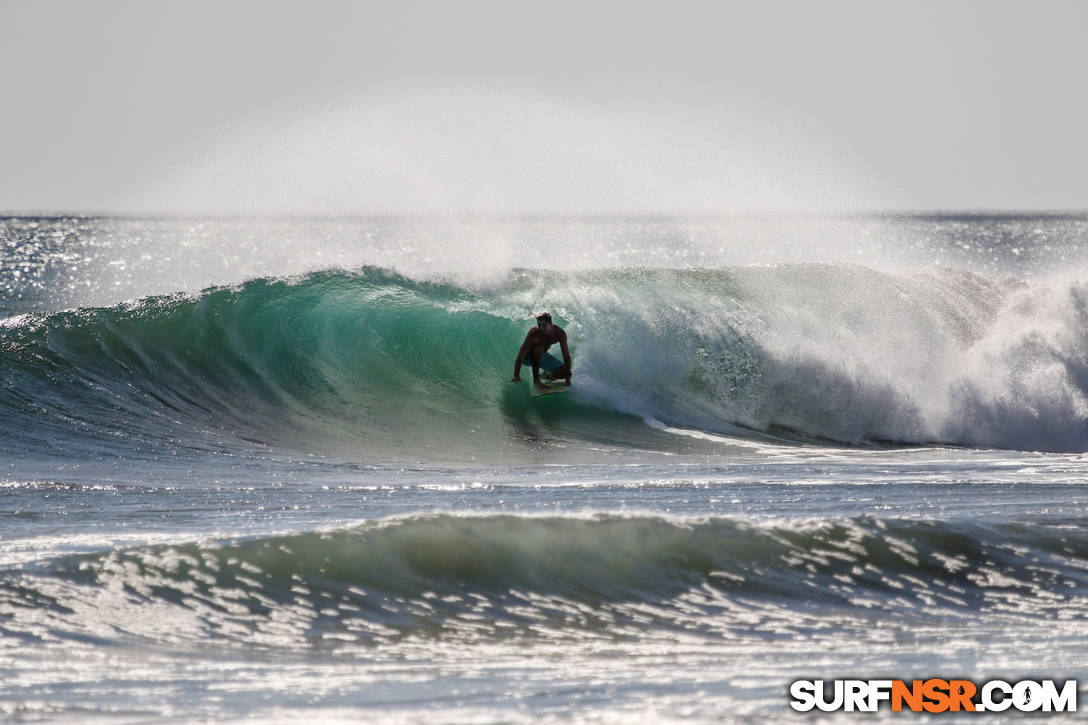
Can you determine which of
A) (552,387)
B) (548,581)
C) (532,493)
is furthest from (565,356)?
(548,581)

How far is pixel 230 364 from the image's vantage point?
1482 centimetres

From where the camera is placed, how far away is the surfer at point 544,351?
14.0 m

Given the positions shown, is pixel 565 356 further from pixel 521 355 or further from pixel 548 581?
pixel 548 581

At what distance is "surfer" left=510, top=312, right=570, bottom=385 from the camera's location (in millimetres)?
14000

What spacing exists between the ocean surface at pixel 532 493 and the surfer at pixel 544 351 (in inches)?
15.4

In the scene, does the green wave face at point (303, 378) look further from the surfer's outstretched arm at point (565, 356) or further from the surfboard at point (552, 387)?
the surfer's outstretched arm at point (565, 356)

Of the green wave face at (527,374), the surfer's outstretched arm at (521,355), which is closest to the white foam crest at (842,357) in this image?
the green wave face at (527,374)

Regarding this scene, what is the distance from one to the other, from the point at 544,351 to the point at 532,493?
5078 mm

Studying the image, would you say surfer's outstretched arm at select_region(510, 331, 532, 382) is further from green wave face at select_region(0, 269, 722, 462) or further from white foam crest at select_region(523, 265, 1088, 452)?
white foam crest at select_region(523, 265, 1088, 452)

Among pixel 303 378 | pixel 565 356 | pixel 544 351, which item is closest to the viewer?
pixel 565 356

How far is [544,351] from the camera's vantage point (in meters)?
14.3

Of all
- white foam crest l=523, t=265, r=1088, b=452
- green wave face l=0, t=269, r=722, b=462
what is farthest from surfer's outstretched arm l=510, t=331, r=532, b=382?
white foam crest l=523, t=265, r=1088, b=452

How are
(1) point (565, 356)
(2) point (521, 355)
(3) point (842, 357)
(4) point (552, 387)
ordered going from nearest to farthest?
(2) point (521, 355), (1) point (565, 356), (4) point (552, 387), (3) point (842, 357)

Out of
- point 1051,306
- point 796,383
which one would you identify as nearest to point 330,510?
point 796,383
